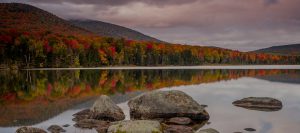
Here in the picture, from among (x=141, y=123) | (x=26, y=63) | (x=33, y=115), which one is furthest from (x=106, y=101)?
(x=26, y=63)

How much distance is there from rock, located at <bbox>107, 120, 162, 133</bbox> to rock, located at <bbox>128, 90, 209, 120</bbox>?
20.3 ft

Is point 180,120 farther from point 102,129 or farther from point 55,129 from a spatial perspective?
point 55,129

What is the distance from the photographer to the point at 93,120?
2172 cm

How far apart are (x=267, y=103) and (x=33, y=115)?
16.3 m

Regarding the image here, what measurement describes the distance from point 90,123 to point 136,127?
5.35m

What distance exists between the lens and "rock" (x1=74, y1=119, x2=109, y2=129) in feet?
67.6

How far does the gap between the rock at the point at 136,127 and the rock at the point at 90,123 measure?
357 centimetres

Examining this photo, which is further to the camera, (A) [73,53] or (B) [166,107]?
(A) [73,53]

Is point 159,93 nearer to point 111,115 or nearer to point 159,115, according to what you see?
point 159,115

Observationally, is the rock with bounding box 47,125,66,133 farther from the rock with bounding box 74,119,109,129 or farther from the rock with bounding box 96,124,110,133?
the rock with bounding box 96,124,110,133

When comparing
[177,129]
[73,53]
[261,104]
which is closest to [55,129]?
[177,129]

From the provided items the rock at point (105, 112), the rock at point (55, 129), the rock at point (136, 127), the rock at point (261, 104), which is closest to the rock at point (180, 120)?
the rock at point (105, 112)

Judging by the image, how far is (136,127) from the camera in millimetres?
16578

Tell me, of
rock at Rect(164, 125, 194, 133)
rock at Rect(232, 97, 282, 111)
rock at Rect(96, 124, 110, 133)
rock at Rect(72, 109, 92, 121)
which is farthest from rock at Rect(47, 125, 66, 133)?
Answer: rock at Rect(232, 97, 282, 111)
